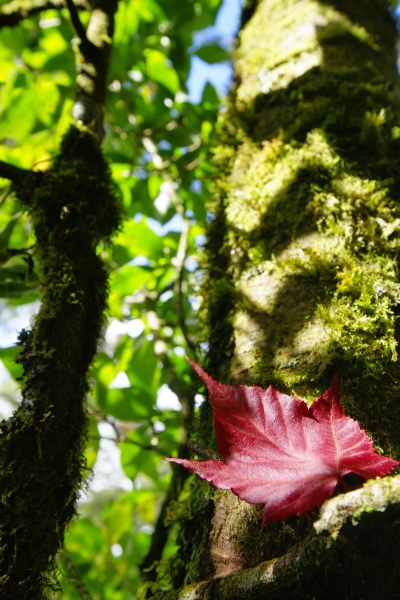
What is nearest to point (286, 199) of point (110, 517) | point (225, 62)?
point (225, 62)

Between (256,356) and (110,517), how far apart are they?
5.81 ft

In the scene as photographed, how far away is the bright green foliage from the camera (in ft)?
6.03

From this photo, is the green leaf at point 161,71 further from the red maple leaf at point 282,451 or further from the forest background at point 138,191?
the red maple leaf at point 282,451

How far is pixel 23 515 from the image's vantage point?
669 mm

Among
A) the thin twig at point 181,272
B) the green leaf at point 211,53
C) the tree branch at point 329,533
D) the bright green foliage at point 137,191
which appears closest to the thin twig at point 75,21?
the bright green foliage at point 137,191

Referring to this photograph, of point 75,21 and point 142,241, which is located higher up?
point 75,21

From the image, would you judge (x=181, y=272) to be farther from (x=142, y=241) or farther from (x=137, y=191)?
(x=137, y=191)

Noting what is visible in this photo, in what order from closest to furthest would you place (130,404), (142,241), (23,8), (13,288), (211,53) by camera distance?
1. (13,288)
2. (23,8)
3. (130,404)
4. (142,241)
5. (211,53)

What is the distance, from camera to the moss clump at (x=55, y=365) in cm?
67

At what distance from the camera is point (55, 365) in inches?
31.5

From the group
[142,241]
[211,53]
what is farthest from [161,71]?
[142,241]

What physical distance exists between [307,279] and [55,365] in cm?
50

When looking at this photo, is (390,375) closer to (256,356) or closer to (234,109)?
(256,356)

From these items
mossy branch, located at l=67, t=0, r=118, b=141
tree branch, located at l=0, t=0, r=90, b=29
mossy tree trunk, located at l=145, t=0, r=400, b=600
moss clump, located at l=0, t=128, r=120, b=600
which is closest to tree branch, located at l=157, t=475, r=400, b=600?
mossy tree trunk, located at l=145, t=0, r=400, b=600
